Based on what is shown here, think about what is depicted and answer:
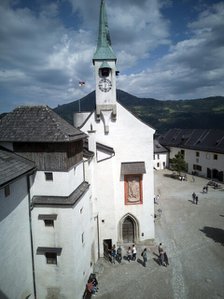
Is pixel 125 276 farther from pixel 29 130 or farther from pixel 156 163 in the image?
pixel 156 163

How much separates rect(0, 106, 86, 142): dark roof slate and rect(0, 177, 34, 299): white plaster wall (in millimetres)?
2912

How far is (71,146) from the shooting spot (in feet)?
49.4

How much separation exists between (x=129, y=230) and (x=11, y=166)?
1602cm

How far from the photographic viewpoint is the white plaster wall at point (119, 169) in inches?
854

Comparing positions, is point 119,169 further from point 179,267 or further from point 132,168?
point 179,267

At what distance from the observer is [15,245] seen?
41.6 feet

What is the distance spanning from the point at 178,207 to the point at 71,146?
24.7 m

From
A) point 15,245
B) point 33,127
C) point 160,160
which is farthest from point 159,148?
point 15,245

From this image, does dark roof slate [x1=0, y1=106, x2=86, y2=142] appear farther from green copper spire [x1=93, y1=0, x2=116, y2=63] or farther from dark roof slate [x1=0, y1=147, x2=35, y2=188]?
green copper spire [x1=93, y1=0, x2=116, y2=63]

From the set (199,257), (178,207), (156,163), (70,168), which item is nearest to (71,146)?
(70,168)

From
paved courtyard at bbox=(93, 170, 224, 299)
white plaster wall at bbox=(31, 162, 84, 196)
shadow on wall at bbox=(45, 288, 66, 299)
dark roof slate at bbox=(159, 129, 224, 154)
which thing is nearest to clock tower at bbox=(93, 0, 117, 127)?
white plaster wall at bbox=(31, 162, 84, 196)

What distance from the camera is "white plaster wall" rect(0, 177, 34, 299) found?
37.5 feet

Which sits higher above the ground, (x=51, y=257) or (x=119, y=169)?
(x=119, y=169)

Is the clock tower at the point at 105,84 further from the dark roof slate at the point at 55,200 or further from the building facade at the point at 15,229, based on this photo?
the building facade at the point at 15,229
